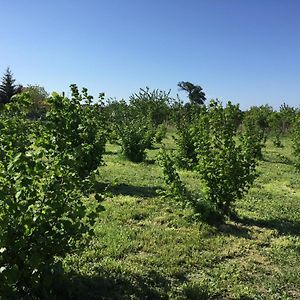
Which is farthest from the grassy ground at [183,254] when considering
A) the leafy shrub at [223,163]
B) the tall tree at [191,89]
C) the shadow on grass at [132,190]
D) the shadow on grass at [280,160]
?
the tall tree at [191,89]

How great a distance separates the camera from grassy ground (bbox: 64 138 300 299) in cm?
457

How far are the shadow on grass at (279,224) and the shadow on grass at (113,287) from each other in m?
2.94

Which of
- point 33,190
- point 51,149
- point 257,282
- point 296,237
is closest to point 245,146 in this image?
point 296,237

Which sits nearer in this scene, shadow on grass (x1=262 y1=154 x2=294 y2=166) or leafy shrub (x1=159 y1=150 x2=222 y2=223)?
leafy shrub (x1=159 y1=150 x2=222 y2=223)

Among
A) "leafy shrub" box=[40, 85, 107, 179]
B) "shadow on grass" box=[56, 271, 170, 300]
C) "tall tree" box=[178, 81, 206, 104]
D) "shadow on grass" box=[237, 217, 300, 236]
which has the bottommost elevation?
"shadow on grass" box=[56, 271, 170, 300]

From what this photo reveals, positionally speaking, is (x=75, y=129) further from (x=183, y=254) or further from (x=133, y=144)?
(x=133, y=144)

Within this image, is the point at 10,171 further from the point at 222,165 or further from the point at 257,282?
the point at 222,165

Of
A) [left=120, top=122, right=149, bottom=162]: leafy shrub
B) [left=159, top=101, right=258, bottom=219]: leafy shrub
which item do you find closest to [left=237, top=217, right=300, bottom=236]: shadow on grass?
[left=159, top=101, right=258, bottom=219]: leafy shrub

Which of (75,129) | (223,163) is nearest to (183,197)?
(223,163)

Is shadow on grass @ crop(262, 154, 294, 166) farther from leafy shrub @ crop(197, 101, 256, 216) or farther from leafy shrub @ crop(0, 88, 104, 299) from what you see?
leafy shrub @ crop(0, 88, 104, 299)

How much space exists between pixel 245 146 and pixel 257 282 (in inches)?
118

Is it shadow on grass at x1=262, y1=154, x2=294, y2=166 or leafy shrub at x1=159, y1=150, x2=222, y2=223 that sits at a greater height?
shadow on grass at x1=262, y1=154, x2=294, y2=166

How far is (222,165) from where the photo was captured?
7.01m

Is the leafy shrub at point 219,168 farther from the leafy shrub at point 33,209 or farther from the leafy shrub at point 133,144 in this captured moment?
the leafy shrub at point 133,144
